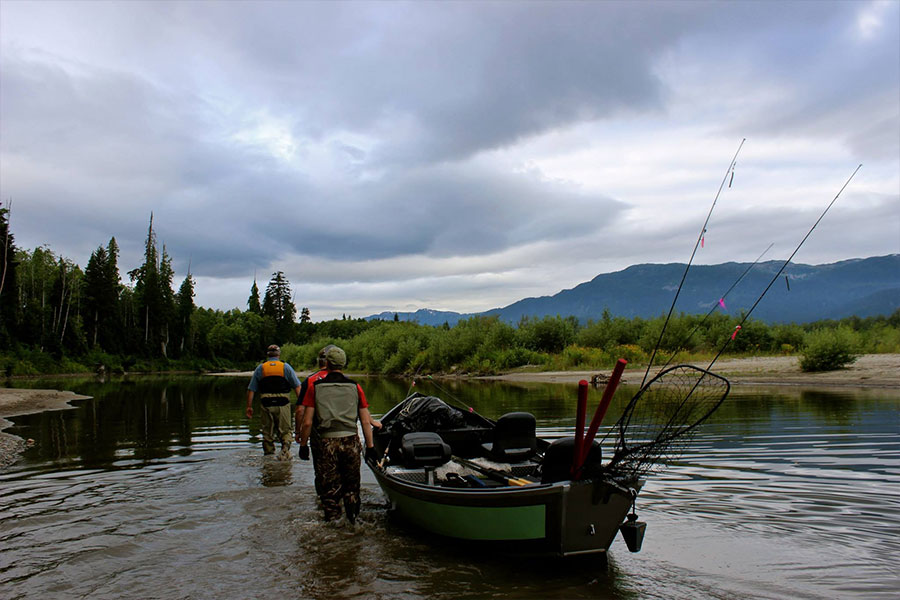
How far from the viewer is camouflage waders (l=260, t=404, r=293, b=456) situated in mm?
12023

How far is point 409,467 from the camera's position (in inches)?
331

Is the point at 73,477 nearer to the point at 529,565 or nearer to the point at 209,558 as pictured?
the point at 209,558

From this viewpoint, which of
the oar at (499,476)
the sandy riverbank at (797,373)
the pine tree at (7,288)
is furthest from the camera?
the pine tree at (7,288)

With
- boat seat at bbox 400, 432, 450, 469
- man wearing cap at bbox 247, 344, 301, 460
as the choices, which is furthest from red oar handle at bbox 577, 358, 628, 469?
man wearing cap at bbox 247, 344, 301, 460

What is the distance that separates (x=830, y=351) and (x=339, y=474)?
26.1 m

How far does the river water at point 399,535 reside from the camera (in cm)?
551

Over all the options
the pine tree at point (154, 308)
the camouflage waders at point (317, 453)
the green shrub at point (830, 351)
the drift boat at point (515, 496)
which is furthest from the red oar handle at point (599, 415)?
the pine tree at point (154, 308)

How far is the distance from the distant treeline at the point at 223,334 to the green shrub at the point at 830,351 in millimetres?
1819

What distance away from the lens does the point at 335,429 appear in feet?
23.4

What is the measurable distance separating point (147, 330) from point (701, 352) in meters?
76.2

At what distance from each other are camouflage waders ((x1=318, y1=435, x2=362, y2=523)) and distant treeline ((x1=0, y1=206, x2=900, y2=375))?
18.0 m

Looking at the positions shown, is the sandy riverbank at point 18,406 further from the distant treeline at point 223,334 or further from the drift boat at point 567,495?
the distant treeline at point 223,334

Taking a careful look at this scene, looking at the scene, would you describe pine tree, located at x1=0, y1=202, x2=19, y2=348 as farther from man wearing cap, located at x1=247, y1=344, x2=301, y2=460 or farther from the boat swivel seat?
the boat swivel seat

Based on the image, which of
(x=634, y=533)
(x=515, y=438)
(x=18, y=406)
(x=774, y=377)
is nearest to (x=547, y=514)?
(x=634, y=533)
